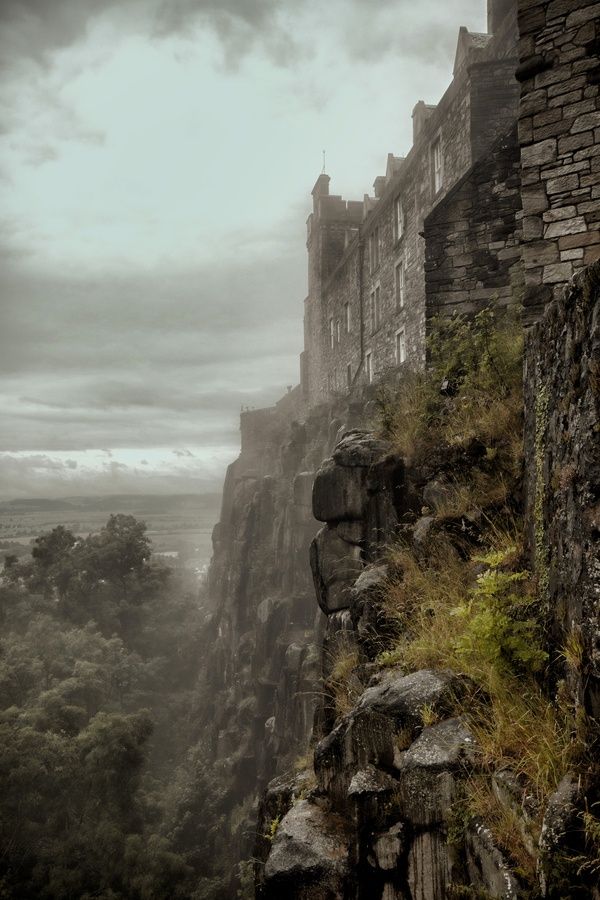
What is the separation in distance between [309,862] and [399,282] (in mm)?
21354

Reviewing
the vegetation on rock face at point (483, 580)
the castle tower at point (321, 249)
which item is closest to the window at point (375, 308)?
the castle tower at point (321, 249)

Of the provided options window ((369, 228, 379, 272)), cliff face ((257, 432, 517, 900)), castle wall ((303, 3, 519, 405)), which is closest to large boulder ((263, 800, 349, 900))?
cliff face ((257, 432, 517, 900))

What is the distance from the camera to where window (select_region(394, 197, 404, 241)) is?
22.1m

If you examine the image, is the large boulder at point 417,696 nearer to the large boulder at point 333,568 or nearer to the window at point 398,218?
the large boulder at point 333,568

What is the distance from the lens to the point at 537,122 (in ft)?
22.4

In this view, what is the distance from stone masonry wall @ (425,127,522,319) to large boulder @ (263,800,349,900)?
9.04 meters

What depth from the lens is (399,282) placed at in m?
22.3

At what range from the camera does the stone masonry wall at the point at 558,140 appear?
21.6ft

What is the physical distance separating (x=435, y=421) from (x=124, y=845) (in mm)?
21734

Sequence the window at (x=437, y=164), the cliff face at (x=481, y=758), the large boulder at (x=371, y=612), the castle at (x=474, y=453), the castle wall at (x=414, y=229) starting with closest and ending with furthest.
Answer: the cliff face at (x=481, y=758) < the castle at (x=474, y=453) < the large boulder at (x=371, y=612) < the castle wall at (x=414, y=229) < the window at (x=437, y=164)

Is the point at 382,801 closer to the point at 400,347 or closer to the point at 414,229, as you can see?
the point at 400,347

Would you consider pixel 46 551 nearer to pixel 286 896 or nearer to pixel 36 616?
pixel 36 616

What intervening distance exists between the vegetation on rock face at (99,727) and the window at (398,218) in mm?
23794

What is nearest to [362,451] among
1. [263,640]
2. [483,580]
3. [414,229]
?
[483,580]
